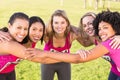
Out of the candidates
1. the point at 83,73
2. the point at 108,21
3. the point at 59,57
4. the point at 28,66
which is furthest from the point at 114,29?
the point at 28,66

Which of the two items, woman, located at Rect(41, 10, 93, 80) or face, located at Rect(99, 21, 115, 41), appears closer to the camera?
face, located at Rect(99, 21, 115, 41)

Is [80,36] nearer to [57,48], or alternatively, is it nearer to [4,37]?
[57,48]

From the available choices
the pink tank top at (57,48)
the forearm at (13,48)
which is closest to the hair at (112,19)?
the forearm at (13,48)

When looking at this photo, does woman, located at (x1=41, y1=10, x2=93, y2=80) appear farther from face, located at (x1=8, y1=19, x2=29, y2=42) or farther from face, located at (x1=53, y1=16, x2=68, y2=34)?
face, located at (x1=8, y1=19, x2=29, y2=42)

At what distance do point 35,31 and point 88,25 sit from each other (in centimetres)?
96

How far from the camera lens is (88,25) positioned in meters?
5.36

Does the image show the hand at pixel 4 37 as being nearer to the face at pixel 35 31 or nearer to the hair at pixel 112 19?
the face at pixel 35 31

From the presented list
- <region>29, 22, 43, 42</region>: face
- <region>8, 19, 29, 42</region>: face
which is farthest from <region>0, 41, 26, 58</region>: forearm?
<region>29, 22, 43, 42</region>: face

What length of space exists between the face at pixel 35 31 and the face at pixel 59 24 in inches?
17.7

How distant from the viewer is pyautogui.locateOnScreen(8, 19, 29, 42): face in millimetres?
4402

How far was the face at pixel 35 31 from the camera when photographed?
5.11 m

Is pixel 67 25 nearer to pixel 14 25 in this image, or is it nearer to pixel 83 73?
pixel 14 25

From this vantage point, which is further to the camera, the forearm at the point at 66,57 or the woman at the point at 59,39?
the woman at the point at 59,39

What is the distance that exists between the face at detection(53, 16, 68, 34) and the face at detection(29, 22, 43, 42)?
0.45 metres
